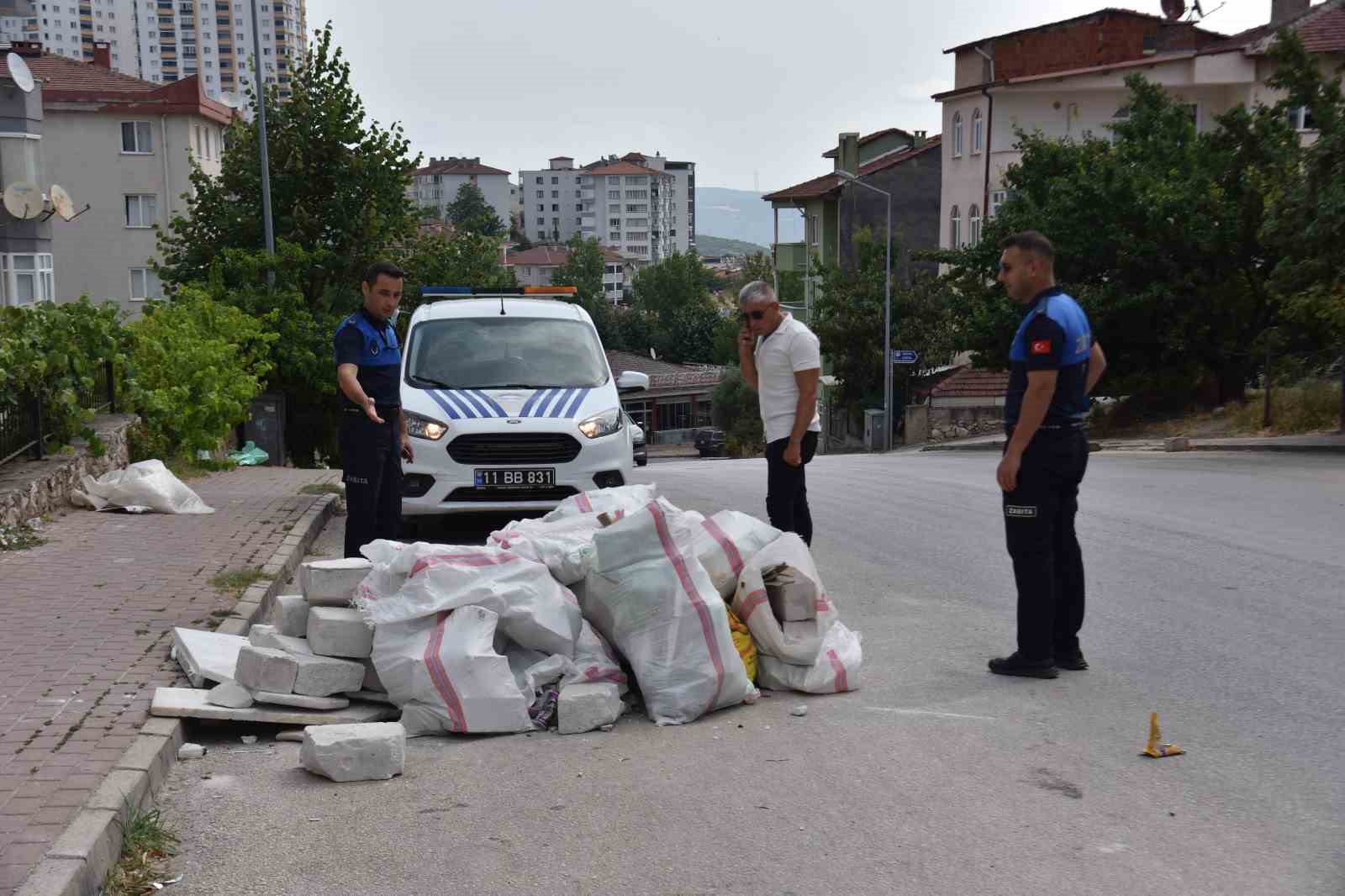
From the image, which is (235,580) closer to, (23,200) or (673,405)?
(23,200)

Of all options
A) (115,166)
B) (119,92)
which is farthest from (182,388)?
(119,92)

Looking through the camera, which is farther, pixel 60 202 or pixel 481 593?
pixel 60 202

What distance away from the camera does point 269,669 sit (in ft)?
19.9

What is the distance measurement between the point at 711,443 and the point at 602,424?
6498 cm

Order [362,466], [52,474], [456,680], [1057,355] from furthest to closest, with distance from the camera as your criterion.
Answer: [52,474], [362,466], [1057,355], [456,680]

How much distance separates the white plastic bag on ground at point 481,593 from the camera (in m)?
6.11

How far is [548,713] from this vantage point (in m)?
6.07

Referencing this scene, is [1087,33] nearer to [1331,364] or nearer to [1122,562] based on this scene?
[1331,364]

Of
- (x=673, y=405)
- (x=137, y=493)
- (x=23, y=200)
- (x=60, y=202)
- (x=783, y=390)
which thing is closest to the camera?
(x=783, y=390)

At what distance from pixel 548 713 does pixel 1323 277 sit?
18394 mm

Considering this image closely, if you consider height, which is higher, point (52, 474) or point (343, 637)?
point (52, 474)

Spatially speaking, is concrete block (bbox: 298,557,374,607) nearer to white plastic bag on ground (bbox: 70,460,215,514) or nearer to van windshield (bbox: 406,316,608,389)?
van windshield (bbox: 406,316,608,389)

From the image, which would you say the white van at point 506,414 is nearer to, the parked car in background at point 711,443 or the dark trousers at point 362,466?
the dark trousers at point 362,466

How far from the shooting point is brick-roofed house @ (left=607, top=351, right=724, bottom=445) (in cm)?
9125
